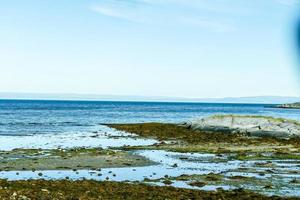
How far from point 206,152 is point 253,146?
7.01 meters

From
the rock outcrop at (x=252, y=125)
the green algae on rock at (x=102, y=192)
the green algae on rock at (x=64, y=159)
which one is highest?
the rock outcrop at (x=252, y=125)

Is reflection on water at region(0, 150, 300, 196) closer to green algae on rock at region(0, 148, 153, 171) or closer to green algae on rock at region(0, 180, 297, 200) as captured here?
green algae on rock at region(0, 148, 153, 171)

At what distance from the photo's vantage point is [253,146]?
45.0 meters

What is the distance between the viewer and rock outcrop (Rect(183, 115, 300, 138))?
54.4 metres

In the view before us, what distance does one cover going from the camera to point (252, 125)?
58.6 metres

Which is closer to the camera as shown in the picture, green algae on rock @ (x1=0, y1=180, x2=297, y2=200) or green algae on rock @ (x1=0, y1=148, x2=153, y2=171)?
green algae on rock @ (x1=0, y1=180, x2=297, y2=200)

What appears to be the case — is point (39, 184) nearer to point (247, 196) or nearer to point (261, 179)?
point (247, 196)

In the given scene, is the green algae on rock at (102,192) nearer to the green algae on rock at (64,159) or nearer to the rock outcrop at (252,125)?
the green algae on rock at (64,159)

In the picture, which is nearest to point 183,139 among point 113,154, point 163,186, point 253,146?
point 253,146

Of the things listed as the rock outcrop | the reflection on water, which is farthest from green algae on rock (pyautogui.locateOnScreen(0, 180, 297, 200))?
the rock outcrop

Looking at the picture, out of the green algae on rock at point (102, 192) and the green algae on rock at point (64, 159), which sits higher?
the green algae on rock at point (102, 192)

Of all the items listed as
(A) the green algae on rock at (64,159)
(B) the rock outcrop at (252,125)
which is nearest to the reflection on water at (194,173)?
(A) the green algae on rock at (64,159)

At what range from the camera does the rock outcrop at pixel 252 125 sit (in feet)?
178

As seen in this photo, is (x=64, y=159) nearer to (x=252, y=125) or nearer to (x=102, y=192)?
(x=102, y=192)
